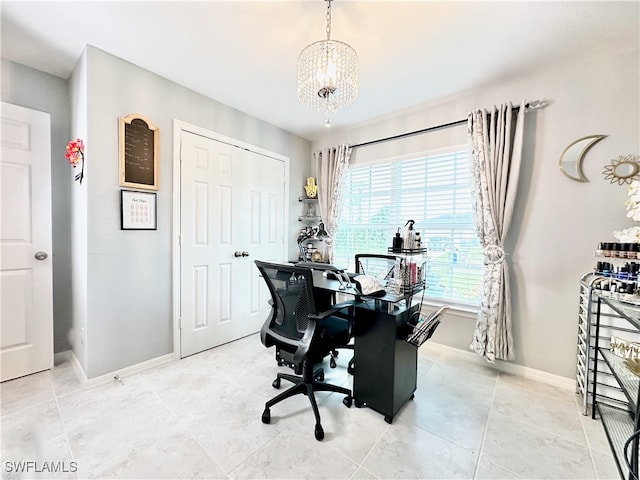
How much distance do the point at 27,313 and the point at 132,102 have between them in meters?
1.99

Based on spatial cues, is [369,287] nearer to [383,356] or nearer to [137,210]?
[383,356]

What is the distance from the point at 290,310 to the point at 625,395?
189 centimetres

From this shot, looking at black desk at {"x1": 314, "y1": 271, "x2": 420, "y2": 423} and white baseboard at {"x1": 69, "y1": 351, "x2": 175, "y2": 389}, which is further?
white baseboard at {"x1": 69, "y1": 351, "x2": 175, "y2": 389}

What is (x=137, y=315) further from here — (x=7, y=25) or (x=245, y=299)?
(x=7, y=25)

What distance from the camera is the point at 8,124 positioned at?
2059 millimetres

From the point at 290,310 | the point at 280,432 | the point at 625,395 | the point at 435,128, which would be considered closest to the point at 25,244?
the point at 290,310

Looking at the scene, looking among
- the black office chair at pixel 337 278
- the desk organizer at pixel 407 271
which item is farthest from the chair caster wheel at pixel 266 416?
the desk organizer at pixel 407 271

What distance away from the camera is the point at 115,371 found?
83.9 inches

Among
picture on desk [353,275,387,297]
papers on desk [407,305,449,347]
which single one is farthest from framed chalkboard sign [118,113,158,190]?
papers on desk [407,305,449,347]

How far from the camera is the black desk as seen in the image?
1669 mm

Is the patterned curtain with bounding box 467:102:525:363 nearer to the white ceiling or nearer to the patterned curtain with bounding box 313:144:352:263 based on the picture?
the white ceiling

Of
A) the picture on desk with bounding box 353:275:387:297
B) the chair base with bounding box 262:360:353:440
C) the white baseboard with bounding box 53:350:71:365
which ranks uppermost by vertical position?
the picture on desk with bounding box 353:275:387:297

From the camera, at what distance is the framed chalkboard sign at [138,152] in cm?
212

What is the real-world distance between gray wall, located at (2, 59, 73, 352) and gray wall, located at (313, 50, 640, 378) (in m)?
3.84
